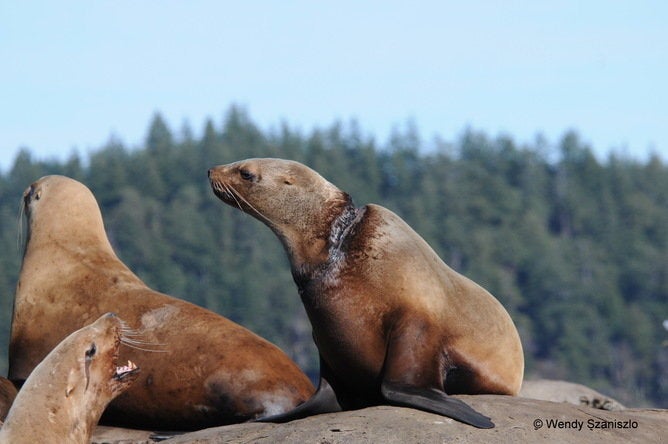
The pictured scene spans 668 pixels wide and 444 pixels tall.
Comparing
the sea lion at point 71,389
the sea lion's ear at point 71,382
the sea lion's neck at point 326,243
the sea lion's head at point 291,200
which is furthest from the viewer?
the sea lion's head at point 291,200

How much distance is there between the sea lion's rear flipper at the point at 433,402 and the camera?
6.77 m

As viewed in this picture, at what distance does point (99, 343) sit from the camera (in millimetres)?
7137

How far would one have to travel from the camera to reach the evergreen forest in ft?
380

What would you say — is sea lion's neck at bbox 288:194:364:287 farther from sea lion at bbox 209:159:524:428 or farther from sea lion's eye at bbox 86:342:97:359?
sea lion's eye at bbox 86:342:97:359

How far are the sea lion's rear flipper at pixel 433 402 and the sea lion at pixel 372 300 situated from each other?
0.02m

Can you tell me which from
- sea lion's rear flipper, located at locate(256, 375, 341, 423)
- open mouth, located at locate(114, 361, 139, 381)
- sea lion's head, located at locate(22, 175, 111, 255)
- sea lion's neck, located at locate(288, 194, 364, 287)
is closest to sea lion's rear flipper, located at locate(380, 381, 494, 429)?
sea lion's rear flipper, located at locate(256, 375, 341, 423)

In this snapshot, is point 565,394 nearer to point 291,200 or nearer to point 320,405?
point 320,405

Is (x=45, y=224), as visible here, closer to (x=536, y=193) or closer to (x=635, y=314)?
(x=635, y=314)

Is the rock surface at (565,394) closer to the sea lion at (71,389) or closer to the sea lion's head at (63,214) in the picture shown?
the sea lion's head at (63,214)

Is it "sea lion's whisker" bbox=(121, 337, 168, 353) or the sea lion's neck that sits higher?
the sea lion's neck

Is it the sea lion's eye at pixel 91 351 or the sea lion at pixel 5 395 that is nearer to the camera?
the sea lion's eye at pixel 91 351

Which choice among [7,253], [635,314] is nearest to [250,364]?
[7,253]

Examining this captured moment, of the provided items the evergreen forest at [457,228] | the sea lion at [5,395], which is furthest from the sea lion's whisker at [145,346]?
the evergreen forest at [457,228]

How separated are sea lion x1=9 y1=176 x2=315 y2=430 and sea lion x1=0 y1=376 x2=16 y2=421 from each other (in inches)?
22.2
